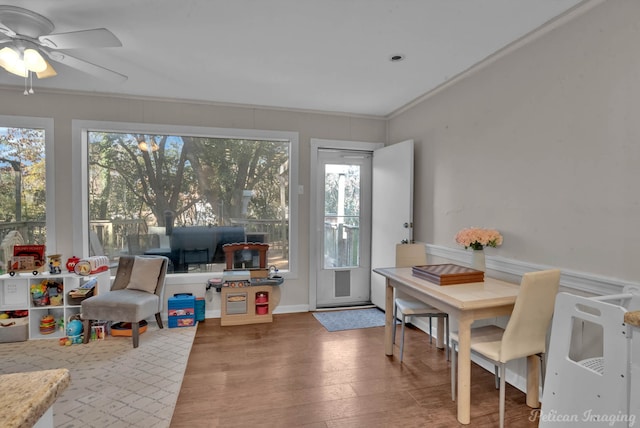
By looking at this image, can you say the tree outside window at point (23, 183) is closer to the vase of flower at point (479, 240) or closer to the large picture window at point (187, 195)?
the large picture window at point (187, 195)

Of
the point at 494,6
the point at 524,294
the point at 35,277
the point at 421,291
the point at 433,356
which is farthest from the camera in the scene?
the point at 35,277

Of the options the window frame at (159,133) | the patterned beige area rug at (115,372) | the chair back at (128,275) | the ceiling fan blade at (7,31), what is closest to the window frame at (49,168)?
the window frame at (159,133)

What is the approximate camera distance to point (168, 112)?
370 cm

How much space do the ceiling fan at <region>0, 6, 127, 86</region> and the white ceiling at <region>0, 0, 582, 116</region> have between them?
71mm

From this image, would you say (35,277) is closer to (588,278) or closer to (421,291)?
(421,291)

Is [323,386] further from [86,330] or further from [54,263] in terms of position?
A: [54,263]

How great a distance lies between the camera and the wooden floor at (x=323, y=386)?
2.05m

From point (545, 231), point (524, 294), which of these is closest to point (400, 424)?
point (524, 294)

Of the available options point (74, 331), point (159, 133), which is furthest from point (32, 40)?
point (74, 331)

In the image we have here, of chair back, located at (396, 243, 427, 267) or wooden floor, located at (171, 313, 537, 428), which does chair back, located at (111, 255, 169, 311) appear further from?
chair back, located at (396, 243, 427, 267)

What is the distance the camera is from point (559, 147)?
2.14m

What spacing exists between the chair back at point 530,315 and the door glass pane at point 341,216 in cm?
255

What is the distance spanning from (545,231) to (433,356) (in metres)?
1.43

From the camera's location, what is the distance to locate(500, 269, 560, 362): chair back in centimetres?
184
